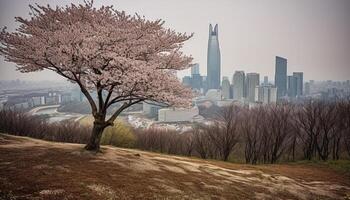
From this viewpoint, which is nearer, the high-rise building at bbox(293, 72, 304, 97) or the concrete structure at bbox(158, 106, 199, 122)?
the concrete structure at bbox(158, 106, 199, 122)

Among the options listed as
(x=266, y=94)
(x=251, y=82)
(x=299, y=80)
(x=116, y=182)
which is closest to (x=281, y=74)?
(x=299, y=80)

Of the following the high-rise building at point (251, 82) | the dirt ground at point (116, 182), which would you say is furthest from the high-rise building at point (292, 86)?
the dirt ground at point (116, 182)

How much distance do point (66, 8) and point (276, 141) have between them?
1434 inches

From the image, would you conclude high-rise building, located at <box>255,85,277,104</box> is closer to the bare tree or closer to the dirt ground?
the bare tree

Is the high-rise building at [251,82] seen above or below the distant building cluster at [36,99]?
above

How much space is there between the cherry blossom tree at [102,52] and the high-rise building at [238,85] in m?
139

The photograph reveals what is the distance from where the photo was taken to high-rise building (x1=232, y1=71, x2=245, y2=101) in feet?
514

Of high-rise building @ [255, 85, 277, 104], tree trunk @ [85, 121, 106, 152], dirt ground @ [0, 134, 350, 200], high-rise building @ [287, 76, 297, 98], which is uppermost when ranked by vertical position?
high-rise building @ [287, 76, 297, 98]

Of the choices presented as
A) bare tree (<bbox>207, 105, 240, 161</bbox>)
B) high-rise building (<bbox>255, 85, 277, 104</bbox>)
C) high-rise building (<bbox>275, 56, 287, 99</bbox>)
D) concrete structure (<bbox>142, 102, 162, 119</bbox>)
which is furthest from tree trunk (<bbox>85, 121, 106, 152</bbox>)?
high-rise building (<bbox>275, 56, 287, 99</bbox>)

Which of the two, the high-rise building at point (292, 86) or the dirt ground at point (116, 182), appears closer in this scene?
the dirt ground at point (116, 182)

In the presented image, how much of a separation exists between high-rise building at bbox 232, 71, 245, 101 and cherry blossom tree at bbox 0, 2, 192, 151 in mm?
138959

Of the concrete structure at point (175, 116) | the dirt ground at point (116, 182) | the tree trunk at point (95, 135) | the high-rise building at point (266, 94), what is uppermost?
the high-rise building at point (266, 94)

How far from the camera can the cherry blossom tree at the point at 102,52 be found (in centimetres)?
1798

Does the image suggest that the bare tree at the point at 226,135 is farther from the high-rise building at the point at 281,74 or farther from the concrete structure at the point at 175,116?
the high-rise building at the point at 281,74
